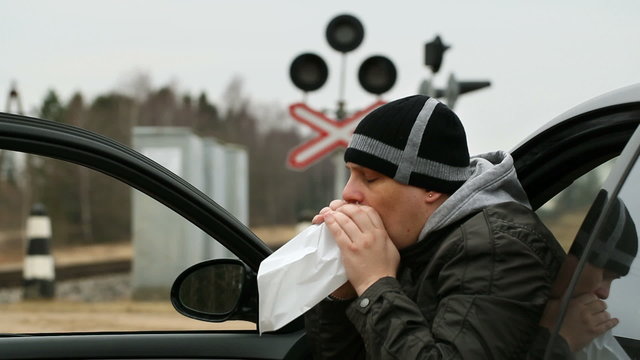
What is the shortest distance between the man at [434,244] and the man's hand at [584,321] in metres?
0.08

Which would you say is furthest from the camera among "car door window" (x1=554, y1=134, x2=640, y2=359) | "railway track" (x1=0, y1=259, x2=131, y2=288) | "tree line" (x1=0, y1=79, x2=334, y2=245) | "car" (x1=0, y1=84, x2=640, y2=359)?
"tree line" (x1=0, y1=79, x2=334, y2=245)

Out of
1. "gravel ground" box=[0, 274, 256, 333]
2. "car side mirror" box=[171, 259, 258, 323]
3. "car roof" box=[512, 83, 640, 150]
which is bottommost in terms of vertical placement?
"gravel ground" box=[0, 274, 256, 333]

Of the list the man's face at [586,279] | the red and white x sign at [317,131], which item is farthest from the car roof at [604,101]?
the red and white x sign at [317,131]

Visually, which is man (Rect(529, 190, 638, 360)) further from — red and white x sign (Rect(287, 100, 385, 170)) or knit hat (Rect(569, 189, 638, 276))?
red and white x sign (Rect(287, 100, 385, 170))

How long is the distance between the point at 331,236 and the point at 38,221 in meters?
6.08

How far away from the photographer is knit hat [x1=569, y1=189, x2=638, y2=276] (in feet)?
4.69

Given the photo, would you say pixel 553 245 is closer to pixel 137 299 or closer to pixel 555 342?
pixel 555 342

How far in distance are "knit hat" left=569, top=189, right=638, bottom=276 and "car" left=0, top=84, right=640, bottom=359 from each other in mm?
283

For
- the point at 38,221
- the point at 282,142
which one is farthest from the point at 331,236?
the point at 282,142

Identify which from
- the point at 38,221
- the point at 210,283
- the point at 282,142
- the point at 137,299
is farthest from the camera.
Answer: the point at 282,142

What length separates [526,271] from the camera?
1.60m

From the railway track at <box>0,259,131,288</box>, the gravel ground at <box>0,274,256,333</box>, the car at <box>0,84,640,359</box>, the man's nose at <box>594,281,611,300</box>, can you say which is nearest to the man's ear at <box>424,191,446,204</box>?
the car at <box>0,84,640,359</box>

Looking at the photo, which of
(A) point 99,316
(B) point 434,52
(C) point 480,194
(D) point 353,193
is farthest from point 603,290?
(B) point 434,52

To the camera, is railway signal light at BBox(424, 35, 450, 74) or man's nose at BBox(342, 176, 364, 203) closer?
man's nose at BBox(342, 176, 364, 203)
